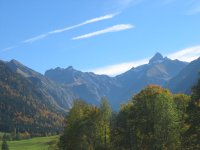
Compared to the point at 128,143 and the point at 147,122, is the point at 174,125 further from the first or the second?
the point at 128,143

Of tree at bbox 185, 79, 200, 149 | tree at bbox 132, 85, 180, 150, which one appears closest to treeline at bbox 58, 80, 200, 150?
tree at bbox 132, 85, 180, 150

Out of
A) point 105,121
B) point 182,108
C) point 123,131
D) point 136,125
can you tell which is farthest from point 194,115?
point 123,131

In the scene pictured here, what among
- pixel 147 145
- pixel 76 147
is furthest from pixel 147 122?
pixel 76 147

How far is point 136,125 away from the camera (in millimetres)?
81312

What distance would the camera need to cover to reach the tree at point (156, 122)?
74375 millimetres

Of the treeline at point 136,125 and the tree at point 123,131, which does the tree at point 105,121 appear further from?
the tree at point 123,131

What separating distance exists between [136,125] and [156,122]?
6.09 metres

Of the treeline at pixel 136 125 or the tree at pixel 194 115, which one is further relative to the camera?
the treeline at pixel 136 125

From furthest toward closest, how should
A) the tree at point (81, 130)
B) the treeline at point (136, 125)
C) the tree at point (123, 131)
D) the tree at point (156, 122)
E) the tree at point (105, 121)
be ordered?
the tree at point (105, 121) → the tree at point (123, 131) → the tree at point (81, 130) → the treeline at point (136, 125) → the tree at point (156, 122)

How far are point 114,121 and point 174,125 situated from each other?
22872 millimetres

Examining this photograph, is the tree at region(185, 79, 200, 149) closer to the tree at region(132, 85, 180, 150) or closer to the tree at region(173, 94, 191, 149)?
the tree at region(132, 85, 180, 150)

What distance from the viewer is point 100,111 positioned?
286 feet

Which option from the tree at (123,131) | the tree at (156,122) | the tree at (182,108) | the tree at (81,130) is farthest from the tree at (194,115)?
the tree at (81,130)

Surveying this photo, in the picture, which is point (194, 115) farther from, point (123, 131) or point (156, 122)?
point (123, 131)
